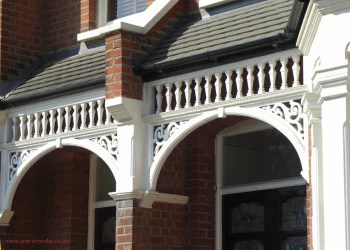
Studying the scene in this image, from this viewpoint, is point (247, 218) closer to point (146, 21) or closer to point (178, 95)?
point (178, 95)

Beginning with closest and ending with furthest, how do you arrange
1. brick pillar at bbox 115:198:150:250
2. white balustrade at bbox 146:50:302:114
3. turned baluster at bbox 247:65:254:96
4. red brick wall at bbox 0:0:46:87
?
white balustrade at bbox 146:50:302:114 → turned baluster at bbox 247:65:254:96 → brick pillar at bbox 115:198:150:250 → red brick wall at bbox 0:0:46:87

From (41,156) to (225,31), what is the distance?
2.87 m

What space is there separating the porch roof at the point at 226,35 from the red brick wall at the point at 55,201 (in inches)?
96.9

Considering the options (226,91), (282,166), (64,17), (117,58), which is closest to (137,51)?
(117,58)

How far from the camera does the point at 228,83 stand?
Answer: 32.1 ft

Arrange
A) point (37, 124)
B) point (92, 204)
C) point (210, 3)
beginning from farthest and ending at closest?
point (92, 204) → point (37, 124) → point (210, 3)

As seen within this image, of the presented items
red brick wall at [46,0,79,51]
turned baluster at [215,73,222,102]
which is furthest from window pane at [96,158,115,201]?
turned baluster at [215,73,222,102]

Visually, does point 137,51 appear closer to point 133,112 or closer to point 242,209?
point 133,112

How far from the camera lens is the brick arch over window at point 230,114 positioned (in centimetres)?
897

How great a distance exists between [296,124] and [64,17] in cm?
508

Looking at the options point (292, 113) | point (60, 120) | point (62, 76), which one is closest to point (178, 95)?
point (292, 113)

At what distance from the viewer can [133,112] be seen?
34.3ft

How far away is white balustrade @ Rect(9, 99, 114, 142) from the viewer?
11.1 m

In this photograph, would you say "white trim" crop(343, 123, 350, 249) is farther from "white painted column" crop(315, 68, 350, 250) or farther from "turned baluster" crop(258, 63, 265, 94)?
"turned baluster" crop(258, 63, 265, 94)
